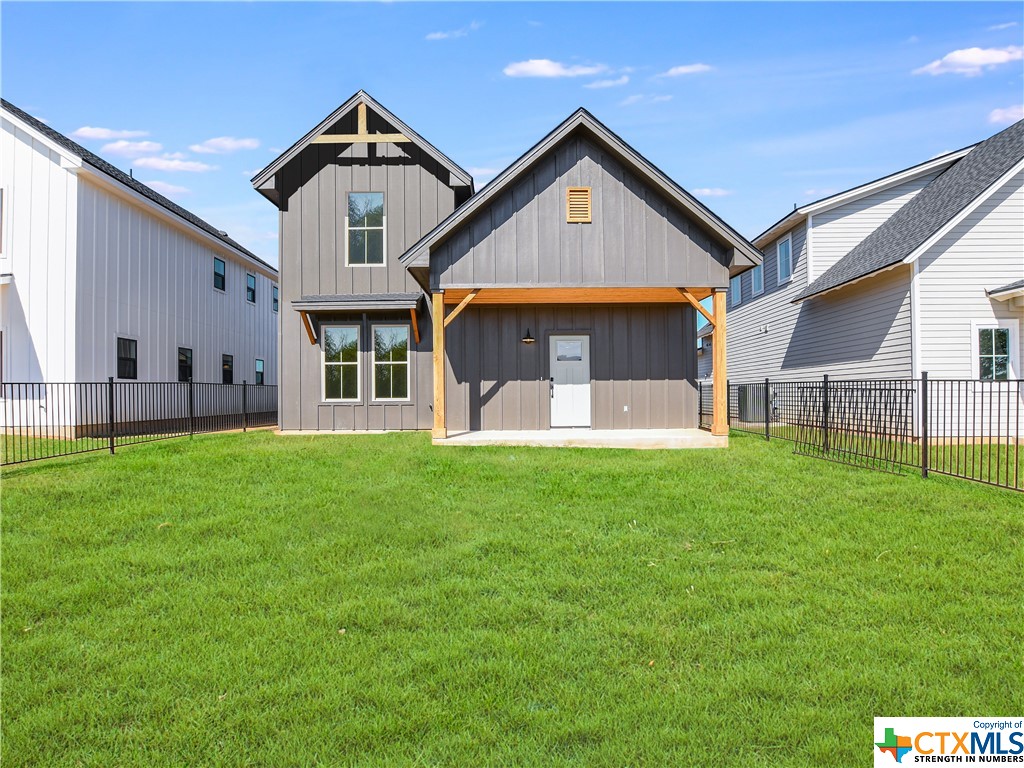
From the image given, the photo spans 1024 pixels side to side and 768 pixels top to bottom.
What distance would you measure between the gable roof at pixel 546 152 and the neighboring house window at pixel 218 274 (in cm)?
1228

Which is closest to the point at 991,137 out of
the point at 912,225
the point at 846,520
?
the point at 912,225

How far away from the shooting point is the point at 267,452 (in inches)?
447

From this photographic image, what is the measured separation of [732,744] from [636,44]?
11.0 metres

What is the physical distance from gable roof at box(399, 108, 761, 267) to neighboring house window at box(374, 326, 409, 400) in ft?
12.0

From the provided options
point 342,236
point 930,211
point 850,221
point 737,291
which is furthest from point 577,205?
point 737,291

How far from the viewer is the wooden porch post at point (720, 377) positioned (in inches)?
515

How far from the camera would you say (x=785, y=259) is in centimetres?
2148

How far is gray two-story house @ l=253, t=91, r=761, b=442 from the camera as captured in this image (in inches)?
524

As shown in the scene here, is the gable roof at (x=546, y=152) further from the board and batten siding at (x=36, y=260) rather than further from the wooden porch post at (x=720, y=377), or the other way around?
the board and batten siding at (x=36, y=260)

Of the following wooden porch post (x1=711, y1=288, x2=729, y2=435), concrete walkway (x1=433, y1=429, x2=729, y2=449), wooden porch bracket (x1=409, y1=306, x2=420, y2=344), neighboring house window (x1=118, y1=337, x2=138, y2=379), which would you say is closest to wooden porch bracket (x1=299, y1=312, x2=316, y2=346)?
wooden porch bracket (x1=409, y1=306, x2=420, y2=344)

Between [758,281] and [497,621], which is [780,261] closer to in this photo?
[758,281]

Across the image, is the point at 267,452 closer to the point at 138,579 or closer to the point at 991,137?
the point at 138,579

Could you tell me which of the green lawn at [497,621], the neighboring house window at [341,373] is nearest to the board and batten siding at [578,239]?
the neighboring house window at [341,373]

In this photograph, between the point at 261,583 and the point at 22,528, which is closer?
the point at 261,583
